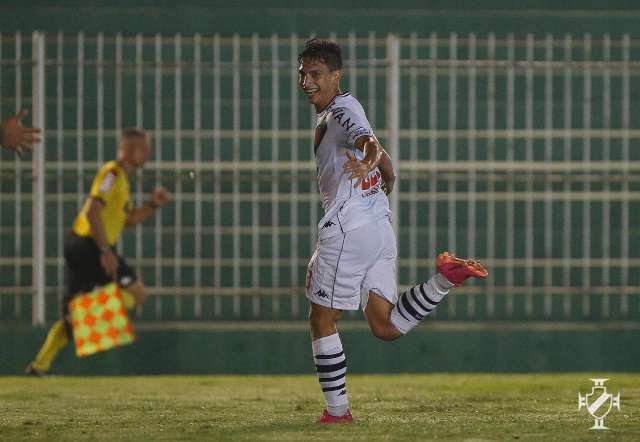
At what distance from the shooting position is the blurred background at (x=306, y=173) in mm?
12797

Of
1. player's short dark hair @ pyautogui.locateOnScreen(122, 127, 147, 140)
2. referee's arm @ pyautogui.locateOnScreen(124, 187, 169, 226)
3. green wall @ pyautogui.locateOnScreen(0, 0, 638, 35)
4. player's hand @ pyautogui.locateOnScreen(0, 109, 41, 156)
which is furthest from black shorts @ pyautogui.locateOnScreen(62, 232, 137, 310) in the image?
green wall @ pyautogui.locateOnScreen(0, 0, 638, 35)

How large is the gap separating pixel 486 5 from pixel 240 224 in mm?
3914

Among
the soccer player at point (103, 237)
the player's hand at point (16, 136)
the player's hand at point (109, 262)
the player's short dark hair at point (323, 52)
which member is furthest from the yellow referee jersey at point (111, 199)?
the player's short dark hair at point (323, 52)

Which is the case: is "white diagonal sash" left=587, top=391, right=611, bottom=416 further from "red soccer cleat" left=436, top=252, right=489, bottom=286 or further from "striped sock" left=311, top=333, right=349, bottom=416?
"striped sock" left=311, top=333, right=349, bottom=416

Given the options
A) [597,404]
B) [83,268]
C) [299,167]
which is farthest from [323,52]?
[299,167]

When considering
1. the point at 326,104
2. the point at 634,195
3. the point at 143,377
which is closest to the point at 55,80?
the point at 143,377

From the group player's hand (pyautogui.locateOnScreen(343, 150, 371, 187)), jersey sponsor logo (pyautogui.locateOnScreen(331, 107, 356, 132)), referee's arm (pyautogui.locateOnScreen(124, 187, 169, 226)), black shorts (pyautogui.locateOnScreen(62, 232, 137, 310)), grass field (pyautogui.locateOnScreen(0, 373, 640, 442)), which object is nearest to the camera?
player's hand (pyautogui.locateOnScreen(343, 150, 371, 187))

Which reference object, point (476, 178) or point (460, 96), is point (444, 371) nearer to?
point (476, 178)

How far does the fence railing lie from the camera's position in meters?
12.8

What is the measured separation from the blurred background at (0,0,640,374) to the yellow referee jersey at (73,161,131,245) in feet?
1.95

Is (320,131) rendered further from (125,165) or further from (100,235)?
(125,165)

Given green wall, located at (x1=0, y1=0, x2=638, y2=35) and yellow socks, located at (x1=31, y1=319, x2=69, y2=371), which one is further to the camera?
Answer: green wall, located at (x1=0, y1=0, x2=638, y2=35)

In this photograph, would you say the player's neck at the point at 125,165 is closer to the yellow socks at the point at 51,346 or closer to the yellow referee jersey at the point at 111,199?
the yellow referee jersey at the point at 111,199

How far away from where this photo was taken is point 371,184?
8.64m
